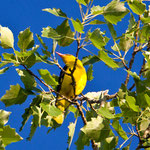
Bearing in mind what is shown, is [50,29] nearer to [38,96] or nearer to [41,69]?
[41,69]

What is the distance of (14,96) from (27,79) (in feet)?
0.52

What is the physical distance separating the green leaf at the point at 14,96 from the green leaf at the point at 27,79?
52mm

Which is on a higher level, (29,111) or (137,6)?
(137,6)

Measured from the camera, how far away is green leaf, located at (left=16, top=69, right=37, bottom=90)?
2016 mm

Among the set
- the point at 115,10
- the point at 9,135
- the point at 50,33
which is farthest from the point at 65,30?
the point at 9,135

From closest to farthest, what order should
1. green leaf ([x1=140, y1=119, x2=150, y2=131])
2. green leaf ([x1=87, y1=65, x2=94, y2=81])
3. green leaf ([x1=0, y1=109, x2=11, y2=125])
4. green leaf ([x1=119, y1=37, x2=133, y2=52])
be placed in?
green leaf ([x1=0, y1=109, x2=11, y2=125]), green leaf ([x1=140, y1=119, x2=150, y2=131]), green leaf ([x1=119, y1=37, x2=133, y2=52]), green leaf ([x1=87, y1=65, x2=94, y2=81])

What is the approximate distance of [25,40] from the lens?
2055 millimetres

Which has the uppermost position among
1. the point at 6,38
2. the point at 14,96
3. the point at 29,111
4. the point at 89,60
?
the point at 6,38

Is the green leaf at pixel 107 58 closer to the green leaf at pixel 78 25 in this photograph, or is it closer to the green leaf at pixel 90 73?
the green leaf at pixel 78 25

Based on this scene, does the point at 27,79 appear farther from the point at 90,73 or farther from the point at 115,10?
the point at 90,73

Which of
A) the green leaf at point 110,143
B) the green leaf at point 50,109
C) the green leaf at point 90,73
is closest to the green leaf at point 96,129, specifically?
the green leaf at point 110,143

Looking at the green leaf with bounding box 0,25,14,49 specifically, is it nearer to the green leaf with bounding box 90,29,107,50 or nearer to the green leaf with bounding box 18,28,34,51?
the green leaf with bounding box 18,28,34,51

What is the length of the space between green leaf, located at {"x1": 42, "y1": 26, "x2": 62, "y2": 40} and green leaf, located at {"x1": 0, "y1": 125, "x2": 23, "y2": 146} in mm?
656

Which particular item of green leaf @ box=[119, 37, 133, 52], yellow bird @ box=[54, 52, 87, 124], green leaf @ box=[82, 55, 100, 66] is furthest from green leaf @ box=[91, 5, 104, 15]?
yellow bird @ box=[54, 52, 87, 124]
